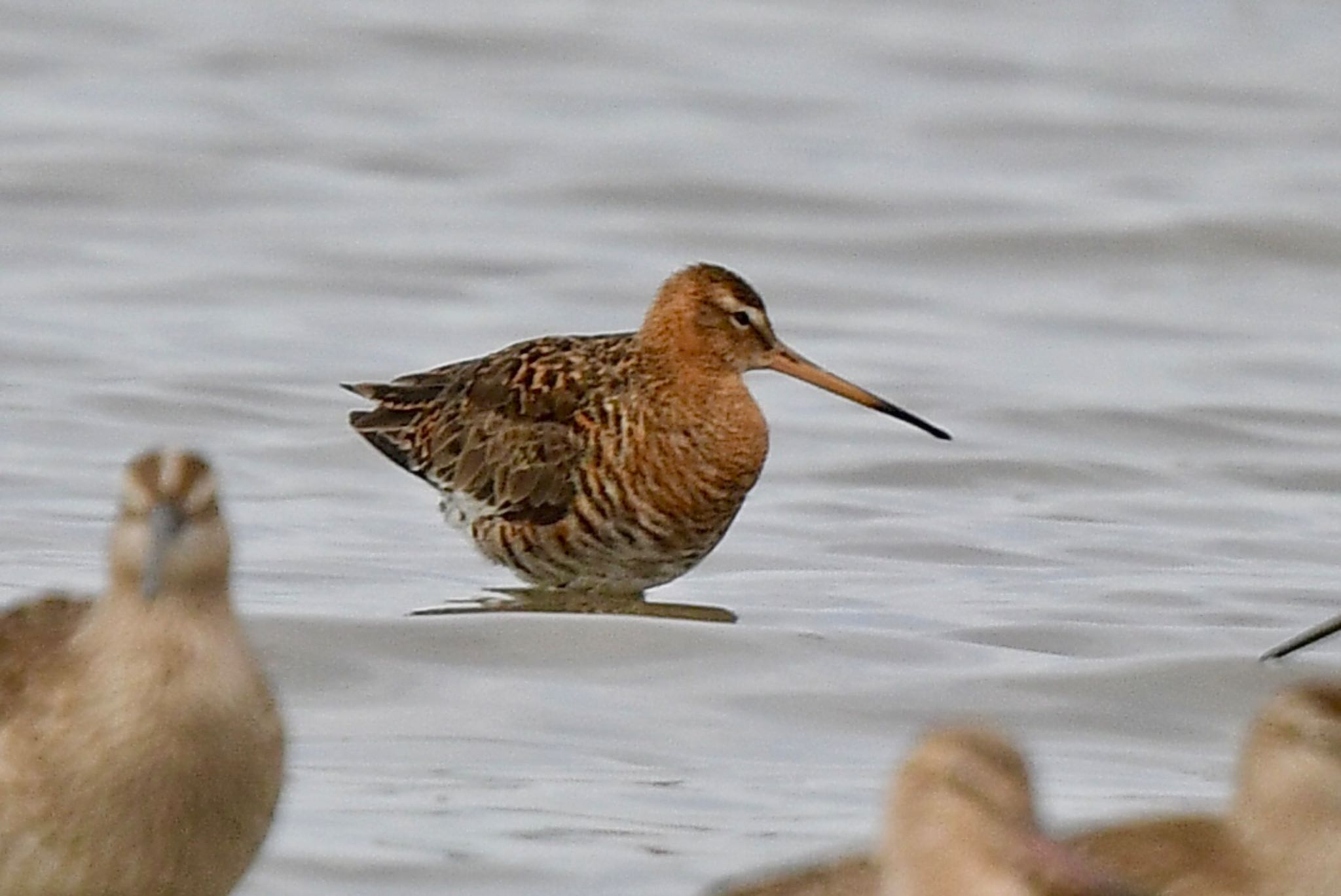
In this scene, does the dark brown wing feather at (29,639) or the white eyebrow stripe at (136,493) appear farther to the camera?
the dark brown wing feather at (29,639)

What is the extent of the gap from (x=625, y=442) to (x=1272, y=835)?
4139mm

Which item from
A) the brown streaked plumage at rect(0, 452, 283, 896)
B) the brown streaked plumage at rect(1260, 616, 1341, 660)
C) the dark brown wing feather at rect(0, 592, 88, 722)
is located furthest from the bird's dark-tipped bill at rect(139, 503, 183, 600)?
the brown streaked plumage at rect(1260, 616, 1341, 660)

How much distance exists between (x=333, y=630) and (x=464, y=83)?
10.8 m

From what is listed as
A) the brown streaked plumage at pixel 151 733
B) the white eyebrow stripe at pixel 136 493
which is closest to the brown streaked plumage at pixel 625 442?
the brown streaked plumage at pixel 151 733

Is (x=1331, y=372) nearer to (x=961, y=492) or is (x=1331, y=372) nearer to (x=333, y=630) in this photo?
(x=961, y=492)

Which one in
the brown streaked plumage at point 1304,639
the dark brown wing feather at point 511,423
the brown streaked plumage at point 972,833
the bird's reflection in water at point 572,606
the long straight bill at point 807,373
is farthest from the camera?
the long straight bill at point 807,373

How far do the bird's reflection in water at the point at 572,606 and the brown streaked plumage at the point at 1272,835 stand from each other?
3646mm

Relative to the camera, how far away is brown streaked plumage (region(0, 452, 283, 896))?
531 cm

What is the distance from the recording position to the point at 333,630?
28.1ft

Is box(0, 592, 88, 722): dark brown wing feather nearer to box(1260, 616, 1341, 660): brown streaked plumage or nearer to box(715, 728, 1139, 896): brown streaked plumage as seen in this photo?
box(715, 728, 1139, 896): brown streaked plumage

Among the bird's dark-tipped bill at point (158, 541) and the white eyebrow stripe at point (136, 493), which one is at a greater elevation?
the white eyebrow stripe at point (136, 493)

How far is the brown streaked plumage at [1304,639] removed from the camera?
7.64m

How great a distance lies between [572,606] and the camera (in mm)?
9234

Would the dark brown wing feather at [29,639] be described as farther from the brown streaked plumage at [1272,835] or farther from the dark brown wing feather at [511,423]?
the dark brown wing feather at [511,423]
